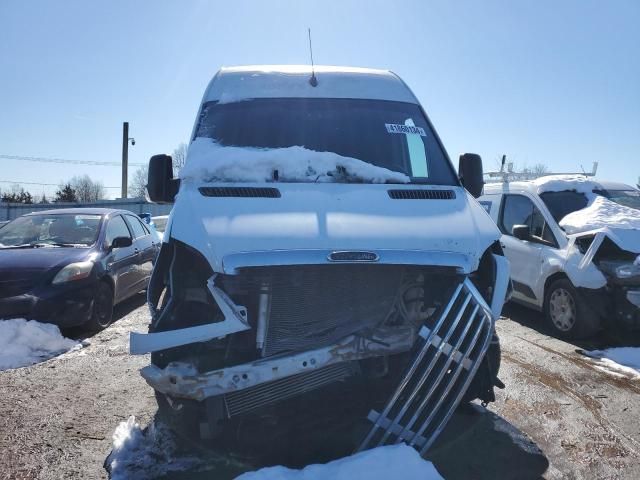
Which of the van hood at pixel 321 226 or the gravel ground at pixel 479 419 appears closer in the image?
the van hood at pixel 321 226

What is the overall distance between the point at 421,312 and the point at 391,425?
2.21 ft

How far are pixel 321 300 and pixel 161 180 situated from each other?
215 cm

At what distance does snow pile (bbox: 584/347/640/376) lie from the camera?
508cm

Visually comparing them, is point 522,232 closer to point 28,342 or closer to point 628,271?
point 628,271

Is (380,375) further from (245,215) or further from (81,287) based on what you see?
(81,287)

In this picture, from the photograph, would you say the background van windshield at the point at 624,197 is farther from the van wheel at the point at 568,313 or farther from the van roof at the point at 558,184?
the van wheel at the point at 568,313

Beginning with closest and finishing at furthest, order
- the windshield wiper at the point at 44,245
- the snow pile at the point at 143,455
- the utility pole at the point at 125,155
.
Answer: the snow pile at the point at 143,455 → the windshield wiper at the point at 44,245 → the utility pole at the point at 125,155

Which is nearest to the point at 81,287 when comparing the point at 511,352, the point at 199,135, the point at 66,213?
the point at 66,213

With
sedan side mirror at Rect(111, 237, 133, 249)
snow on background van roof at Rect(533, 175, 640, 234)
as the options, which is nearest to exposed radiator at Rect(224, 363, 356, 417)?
snow on background van roof at Rect(533, 175, 640, 234)

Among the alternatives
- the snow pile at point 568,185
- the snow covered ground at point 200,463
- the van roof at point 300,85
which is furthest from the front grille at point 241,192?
the snow pile at point 568,185

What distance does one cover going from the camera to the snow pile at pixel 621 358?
5.08 meters

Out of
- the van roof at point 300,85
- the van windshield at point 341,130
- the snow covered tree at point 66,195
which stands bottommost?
the snow covered tree at point 66,195

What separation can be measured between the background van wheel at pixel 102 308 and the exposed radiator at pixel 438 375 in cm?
479

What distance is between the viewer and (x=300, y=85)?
464cm
